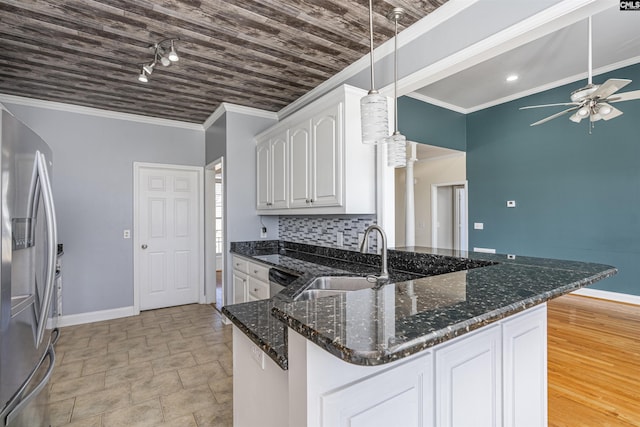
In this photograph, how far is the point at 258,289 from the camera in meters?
3.14

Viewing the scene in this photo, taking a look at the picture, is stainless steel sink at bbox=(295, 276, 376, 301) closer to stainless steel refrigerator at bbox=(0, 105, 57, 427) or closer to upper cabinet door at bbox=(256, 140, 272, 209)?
stainless steel refrigerator at bbox=(0, 105, 57, 427)

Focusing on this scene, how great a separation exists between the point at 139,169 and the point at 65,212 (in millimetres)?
976

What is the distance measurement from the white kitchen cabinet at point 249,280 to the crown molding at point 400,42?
6.28 ft

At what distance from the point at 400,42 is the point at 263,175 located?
2.11 m

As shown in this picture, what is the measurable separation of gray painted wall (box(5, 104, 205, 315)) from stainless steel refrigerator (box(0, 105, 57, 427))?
283 cm

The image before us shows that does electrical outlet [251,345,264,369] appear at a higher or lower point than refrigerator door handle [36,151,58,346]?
lower

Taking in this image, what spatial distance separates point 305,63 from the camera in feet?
9.35

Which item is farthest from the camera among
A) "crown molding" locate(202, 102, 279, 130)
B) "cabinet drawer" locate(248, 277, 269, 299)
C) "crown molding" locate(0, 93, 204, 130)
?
"crown molding" locate(202, 102, 279, 130)

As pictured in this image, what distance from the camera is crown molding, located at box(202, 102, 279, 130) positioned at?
386 cm

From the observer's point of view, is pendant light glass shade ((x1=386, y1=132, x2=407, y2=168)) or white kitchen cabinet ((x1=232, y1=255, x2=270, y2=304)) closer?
pendant light glass shade ((x1=386, y1=132, x2=407, y2=168))

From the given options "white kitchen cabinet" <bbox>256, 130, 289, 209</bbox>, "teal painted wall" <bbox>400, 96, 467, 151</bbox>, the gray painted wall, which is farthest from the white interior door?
"teal painted wall" <bbox>400, 96, 467, 151</bbox>

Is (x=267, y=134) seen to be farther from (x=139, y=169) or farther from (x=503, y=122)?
(x=503, y=122)

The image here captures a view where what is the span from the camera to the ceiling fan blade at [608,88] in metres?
2.77

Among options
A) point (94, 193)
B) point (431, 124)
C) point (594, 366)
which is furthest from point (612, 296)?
point (94, 193)
